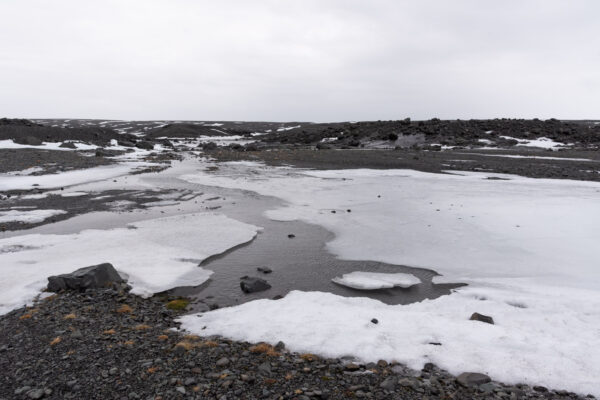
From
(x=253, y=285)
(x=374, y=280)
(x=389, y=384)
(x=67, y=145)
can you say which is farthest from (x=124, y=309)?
(x=67, y=145)

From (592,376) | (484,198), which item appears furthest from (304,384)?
(484,198)

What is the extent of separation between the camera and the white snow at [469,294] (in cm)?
572

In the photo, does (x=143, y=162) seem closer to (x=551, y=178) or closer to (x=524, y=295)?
(x=551, y=178)

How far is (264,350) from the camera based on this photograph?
230 inches

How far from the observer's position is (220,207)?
56.1ft

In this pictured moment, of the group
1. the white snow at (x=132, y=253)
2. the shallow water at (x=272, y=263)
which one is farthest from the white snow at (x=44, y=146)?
the white snow at (x=132, y=253)

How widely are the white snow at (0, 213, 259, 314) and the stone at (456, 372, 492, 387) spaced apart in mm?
5908

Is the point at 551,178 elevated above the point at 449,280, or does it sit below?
above

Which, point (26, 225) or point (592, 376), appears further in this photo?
point (26, 225)

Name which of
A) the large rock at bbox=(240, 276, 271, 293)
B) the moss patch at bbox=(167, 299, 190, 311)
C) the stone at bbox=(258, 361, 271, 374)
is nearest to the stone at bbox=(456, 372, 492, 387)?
the stone at bbox=(258, 361, 271, 374)

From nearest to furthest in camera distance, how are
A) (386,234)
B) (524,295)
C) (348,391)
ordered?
(348,391), (524,295), (386,234)

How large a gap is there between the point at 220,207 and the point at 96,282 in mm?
9053

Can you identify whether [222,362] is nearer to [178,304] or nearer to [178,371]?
[178,371]

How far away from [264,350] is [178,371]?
1255 millimetres
